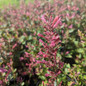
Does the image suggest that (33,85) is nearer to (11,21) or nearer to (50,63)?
(50,63)

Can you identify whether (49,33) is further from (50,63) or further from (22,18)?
(22,18)

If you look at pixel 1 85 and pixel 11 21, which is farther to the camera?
pixel 11 21

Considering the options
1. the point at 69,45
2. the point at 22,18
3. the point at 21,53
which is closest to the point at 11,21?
the point at 22,18

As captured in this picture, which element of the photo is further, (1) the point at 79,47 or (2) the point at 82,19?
(2) the point at 82,19

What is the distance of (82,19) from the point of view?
10.3 feet

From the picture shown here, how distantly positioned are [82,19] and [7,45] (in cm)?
201

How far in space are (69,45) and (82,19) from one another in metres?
0.85

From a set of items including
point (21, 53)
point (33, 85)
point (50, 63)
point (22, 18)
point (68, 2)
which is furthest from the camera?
point (68, 2)

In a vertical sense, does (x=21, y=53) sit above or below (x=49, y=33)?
below

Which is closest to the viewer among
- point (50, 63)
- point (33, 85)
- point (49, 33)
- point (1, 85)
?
point (49, 33)

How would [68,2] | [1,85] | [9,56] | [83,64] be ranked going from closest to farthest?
[1,85] → [83,64] → [9,56] → [68,2]

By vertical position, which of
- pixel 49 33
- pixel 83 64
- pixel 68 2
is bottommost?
pixel 83 64

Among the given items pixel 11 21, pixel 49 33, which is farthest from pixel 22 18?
pixel 49 33

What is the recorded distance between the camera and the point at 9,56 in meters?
2.60
